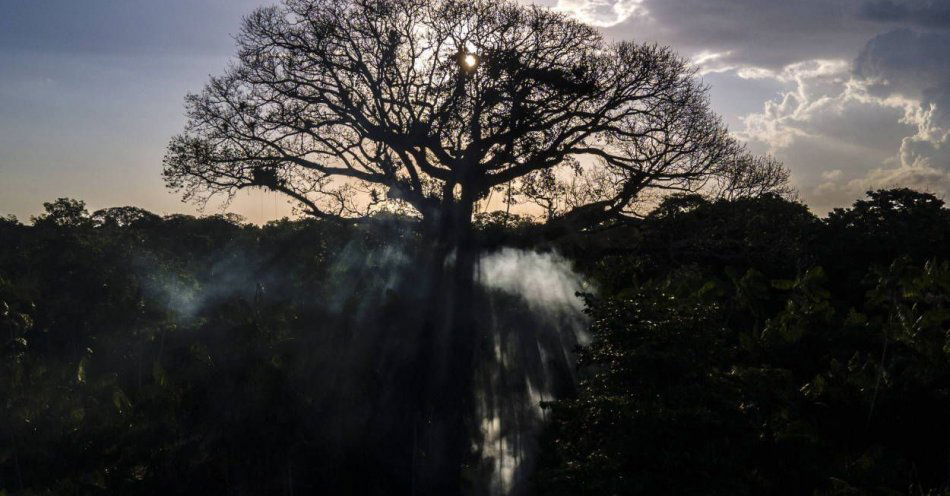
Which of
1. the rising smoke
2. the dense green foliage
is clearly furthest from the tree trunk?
the dense green foliage

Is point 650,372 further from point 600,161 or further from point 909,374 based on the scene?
point 600,161

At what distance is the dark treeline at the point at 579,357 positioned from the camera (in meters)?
9.91

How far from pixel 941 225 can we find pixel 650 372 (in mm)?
15551

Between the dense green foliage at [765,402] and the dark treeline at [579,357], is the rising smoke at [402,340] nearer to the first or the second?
the dark treeline at [579,357]

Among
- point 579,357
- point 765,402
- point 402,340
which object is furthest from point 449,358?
point 765,402

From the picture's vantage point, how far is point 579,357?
1174 cm

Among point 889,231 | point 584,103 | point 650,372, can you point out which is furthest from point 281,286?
point 650,372

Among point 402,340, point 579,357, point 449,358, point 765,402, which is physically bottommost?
point 449,358

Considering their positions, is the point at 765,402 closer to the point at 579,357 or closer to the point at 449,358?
the point at 579,357

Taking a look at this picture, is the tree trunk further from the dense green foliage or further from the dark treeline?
the dense green foliage

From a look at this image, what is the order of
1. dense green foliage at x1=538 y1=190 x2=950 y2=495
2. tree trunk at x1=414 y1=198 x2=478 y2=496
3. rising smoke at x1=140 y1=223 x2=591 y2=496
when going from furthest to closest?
rising smoke at x1=140 y1=223 x2=591 y2=496, tree trunk at x1=414 y1=198 x2=478 y2=496, dense green foliage at x1=538 y1=190 x2=950 y2=495

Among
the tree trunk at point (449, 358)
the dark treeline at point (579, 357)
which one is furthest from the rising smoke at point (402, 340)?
the tree trunk at point (449, 358)

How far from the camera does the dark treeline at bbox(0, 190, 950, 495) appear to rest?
991cm

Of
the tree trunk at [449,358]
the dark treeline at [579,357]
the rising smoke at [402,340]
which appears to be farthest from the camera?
the rising smoke at [402,340]
